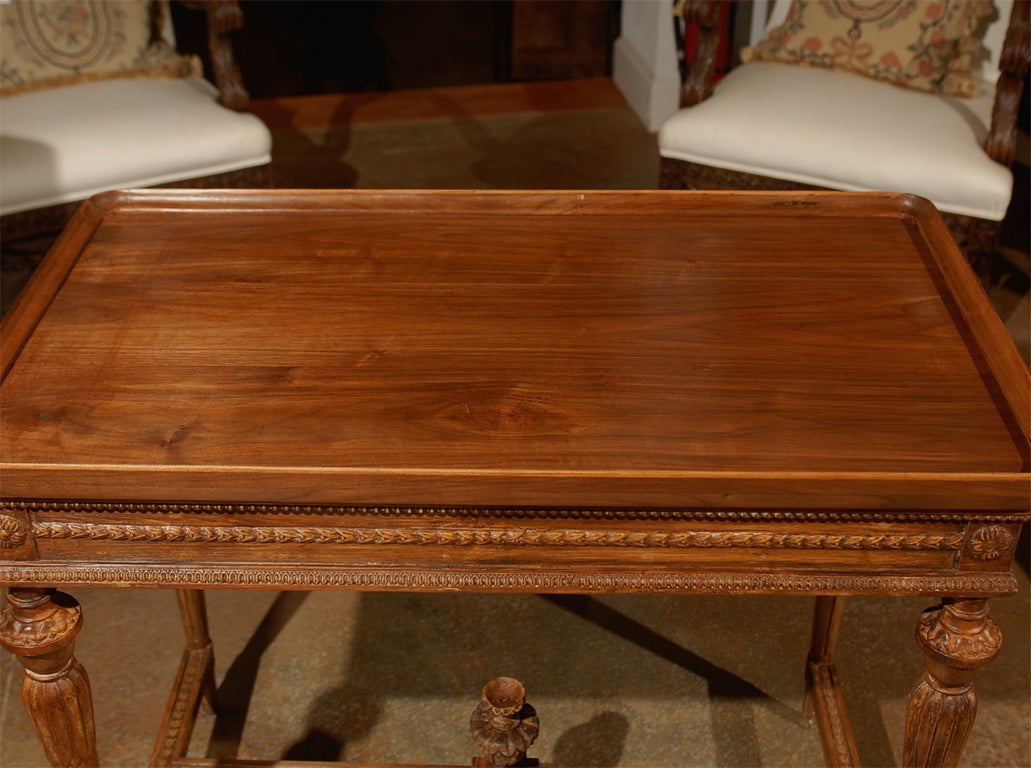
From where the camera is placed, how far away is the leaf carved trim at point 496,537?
1.34m

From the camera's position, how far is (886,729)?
2.02 m

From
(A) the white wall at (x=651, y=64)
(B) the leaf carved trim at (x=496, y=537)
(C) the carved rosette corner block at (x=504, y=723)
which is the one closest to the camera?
(C) the carved rosette corner block at (x=504, y=723)

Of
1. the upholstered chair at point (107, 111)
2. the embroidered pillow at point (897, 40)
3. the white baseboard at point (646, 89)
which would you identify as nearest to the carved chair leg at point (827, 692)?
the embroidered pillow at point (897, 40)

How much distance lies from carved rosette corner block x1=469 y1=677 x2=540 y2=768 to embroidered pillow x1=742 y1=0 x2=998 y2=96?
7.26 ft

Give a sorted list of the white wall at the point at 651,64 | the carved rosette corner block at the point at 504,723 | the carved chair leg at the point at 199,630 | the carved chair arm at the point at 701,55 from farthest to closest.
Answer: the white wall at the point at 651,64 → the carved chair arm at the point at 701,55 → the carved chair leg at the point at 199,630 → the carved rosette corner block at the point at 504,723

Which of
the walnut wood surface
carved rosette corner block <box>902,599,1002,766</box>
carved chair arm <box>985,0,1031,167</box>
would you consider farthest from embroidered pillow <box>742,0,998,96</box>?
carved rosette corner block <box>902,599,1002,766</box>

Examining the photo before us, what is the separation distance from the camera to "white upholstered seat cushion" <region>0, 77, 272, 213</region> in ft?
8.69

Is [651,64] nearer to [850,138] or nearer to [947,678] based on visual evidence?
[850,138]

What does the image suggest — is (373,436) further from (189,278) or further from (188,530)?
(189,278)

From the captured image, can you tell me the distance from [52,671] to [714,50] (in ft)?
7.12

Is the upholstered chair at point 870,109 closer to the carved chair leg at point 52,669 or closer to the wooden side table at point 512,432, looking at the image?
the wooden side table at point 512,432

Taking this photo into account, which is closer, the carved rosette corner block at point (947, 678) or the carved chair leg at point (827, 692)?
the carved rosette corner block at point (947, 678)

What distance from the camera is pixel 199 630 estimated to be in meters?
2.00

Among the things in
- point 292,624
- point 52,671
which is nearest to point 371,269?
point 52,671
